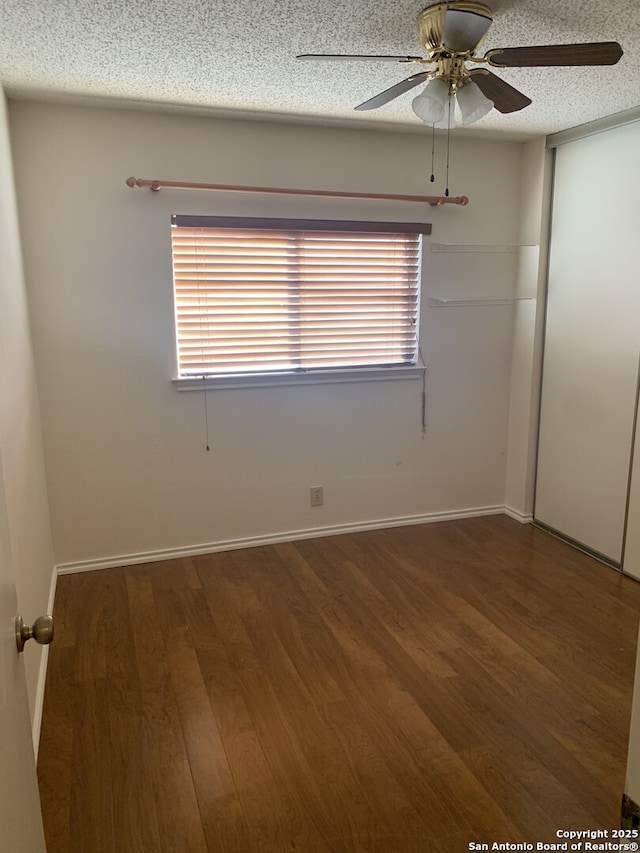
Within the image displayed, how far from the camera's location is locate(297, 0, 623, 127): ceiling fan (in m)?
1.68

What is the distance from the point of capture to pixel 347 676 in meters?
2.30

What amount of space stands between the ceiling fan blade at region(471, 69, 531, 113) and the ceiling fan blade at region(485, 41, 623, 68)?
0.13 m

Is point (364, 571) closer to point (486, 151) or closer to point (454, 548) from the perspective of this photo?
point (454, 548)

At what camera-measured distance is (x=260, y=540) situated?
3539 millimetres

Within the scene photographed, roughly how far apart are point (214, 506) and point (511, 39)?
8.61 feet

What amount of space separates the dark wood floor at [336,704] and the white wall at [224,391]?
1.42 ft

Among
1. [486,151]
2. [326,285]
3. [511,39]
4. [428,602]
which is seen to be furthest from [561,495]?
[511,39]

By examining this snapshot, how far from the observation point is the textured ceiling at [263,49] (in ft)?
6.04

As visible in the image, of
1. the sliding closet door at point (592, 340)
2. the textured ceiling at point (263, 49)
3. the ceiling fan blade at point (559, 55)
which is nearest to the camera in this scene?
the ceiling fan blade at point (559, 55)

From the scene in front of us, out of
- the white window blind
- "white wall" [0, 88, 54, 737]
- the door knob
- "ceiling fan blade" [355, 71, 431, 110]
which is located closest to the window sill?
the white window blind

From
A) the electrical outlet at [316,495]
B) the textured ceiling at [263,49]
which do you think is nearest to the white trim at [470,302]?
the textured ceiling at [263,49]

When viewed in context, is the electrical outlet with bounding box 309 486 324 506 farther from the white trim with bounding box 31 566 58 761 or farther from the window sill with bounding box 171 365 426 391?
the white trim with bounding box 31 566 58 761

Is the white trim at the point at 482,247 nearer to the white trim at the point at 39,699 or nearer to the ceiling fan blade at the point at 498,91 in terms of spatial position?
the ceiling fan blade at the point at 498,91

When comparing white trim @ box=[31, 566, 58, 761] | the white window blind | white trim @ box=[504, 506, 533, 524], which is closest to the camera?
white trim @ box=[31, 566, 58, 761]
